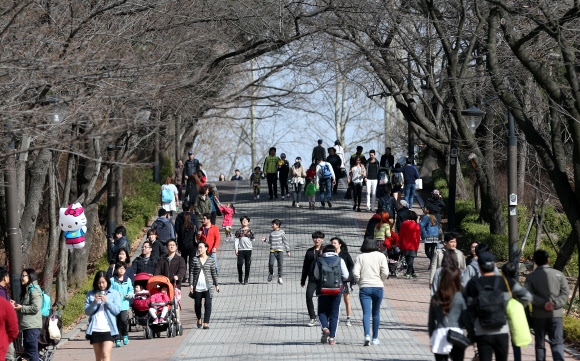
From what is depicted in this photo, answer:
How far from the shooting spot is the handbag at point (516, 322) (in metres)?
11.2

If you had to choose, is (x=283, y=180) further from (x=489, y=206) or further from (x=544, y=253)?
(x=544, y=253)

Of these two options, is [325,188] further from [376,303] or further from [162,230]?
[376,303]

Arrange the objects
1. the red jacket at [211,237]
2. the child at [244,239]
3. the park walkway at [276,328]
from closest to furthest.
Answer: the park walkway at [276,328] < the red jacket at [211,237] < the child at [244,239]

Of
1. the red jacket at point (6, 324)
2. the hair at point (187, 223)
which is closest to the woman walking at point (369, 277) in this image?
the red jacket at point (6, 324)

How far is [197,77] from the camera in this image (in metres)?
22.6

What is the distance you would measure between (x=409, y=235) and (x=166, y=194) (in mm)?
8259

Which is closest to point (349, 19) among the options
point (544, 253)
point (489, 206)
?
point (489, 206)

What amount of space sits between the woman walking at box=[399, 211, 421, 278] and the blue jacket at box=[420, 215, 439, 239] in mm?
120

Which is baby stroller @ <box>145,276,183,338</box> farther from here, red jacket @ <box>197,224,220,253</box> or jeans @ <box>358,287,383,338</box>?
Result: red jacket @ <box>197,224,220,253</box>

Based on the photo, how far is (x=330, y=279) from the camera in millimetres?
15383

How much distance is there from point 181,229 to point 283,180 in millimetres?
13624

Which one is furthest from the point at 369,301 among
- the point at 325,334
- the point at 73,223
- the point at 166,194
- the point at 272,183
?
the point at 272,183

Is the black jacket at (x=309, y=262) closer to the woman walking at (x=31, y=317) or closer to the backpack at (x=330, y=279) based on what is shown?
the backpack at (x=330, y=279)

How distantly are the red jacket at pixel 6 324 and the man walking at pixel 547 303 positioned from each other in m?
5.75
